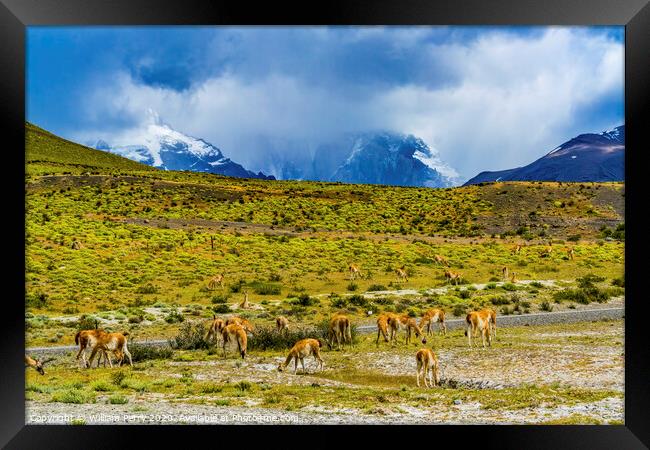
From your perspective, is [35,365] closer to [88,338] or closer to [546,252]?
[88,338]

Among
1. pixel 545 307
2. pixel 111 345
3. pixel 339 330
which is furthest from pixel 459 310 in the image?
pixel 111 345

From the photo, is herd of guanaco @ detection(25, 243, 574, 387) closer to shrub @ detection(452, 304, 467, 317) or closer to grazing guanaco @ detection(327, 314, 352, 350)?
grazing guanaco @ detection(327, 314, 352, 350)

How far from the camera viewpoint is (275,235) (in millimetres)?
47562

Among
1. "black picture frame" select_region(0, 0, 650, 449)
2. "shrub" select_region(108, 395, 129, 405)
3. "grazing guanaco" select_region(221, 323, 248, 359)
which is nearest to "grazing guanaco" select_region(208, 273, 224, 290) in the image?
"grazing guanaco" select_region(221, 323, 248, 359)

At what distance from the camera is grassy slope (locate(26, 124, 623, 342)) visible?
28250 millimetres

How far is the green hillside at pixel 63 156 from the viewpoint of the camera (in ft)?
255

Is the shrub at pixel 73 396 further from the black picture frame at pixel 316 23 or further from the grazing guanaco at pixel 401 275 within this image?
the grazing guanaco at pixel 401 275

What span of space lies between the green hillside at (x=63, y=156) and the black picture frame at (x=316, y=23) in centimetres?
7056

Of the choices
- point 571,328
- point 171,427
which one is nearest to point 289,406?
point 171,427

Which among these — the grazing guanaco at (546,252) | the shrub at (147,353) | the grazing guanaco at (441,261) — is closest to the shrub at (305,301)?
the shrub at (147,353)

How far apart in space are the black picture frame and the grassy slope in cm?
1380

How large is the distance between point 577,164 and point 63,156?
11527cm
